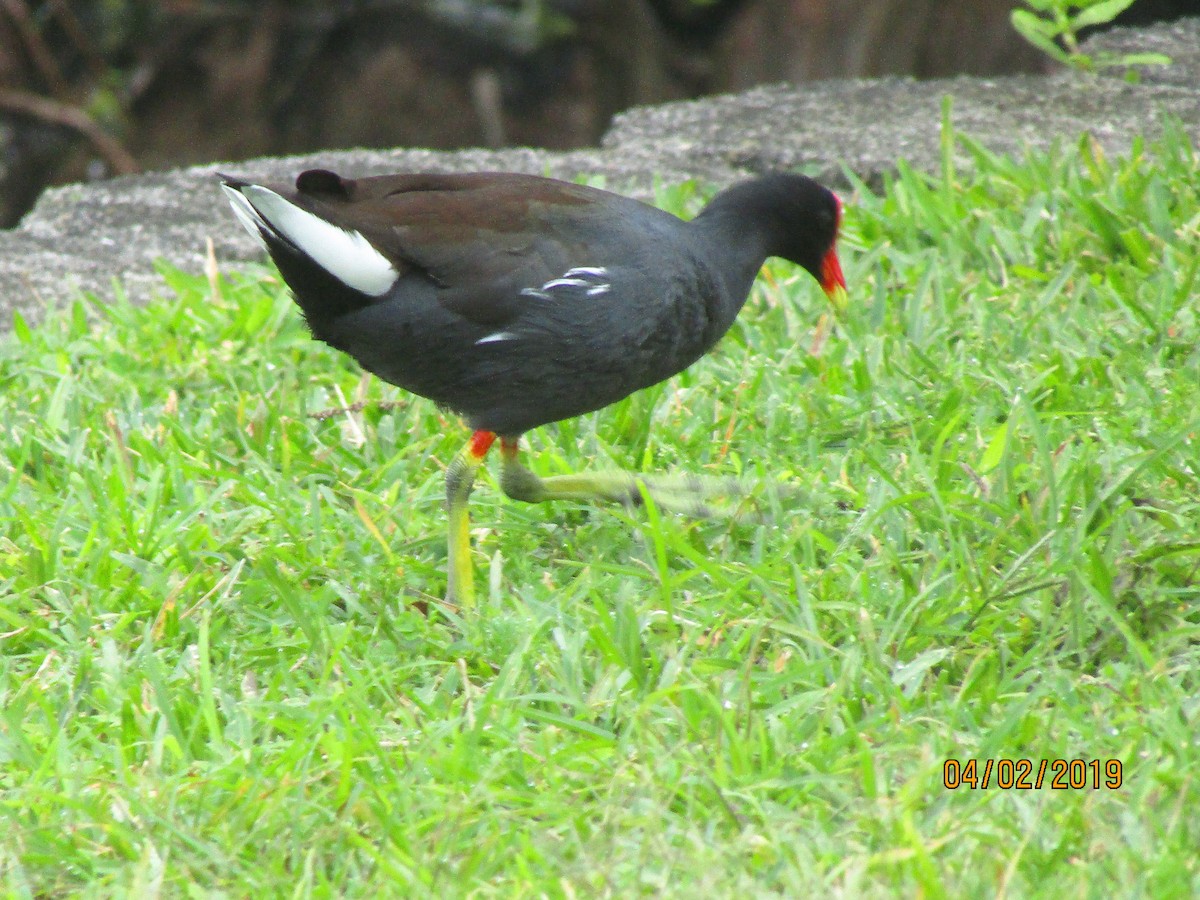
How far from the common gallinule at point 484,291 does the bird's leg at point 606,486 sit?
0.11 meters

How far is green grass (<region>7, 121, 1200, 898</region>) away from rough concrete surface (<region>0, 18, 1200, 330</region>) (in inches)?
23.4

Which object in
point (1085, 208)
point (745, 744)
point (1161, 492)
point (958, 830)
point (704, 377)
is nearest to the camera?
point (958, 830)

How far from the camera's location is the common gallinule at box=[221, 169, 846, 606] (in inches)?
112

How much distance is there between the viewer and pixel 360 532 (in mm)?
3148

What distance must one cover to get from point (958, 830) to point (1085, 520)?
90 cm

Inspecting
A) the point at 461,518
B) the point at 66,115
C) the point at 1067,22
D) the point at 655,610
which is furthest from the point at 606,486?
the point at 66,115

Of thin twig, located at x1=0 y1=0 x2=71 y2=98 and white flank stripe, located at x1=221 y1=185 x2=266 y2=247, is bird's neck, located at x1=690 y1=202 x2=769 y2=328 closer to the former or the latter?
white flank stripe, located at x1=221 y1=185 x2=266 y2=247

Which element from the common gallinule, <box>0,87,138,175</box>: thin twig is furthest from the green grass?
<box>0,87,138,175</box>: thin twig

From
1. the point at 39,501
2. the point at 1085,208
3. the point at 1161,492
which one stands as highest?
the point at 1085,208

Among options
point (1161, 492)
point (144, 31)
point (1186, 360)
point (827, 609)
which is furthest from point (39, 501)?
point (144, 31)

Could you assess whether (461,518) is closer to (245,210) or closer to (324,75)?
(245,210)

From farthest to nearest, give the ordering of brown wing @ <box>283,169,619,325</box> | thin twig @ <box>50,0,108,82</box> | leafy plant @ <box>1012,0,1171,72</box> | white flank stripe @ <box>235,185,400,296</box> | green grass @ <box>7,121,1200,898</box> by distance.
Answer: thin twig @ <box>50,0,108,82</box>, leafy plant @ <box>1012,0,1171,72</box>, brown wing @ <box>283,169,619,325</box>, white flank stripe @ <box>235,185,400,296</box>, green grass @ <box>7,121,1200,898</box>

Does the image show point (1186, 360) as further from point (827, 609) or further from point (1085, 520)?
point (827, 609)
